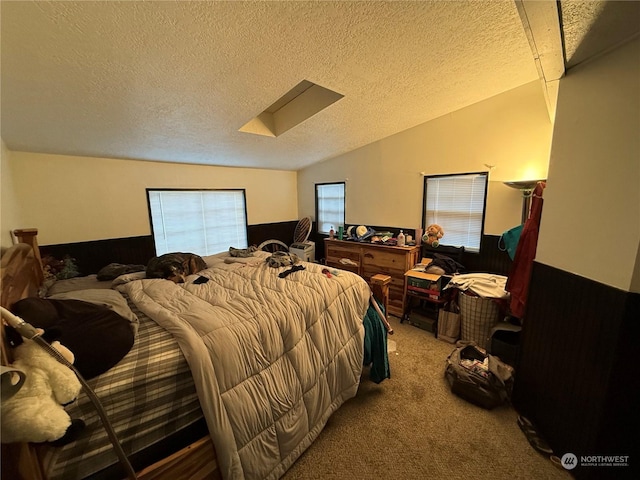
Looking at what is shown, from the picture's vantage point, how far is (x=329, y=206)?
449cm

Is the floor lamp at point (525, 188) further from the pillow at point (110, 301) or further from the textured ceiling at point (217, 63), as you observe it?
the pillow at point (110, 301)

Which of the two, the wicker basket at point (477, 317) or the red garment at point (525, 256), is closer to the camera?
the red garment at point (525, 256)

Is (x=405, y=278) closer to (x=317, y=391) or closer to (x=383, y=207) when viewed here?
(x=383, y=207)

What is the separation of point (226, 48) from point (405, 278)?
276 centimetres

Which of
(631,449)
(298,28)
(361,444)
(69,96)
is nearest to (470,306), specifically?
(631,449)

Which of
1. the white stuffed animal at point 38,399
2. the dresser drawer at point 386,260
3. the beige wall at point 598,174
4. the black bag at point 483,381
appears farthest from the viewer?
the dresser drawer at point 386,260

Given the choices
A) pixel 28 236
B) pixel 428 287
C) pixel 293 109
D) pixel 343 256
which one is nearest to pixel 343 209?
pixel 343 256

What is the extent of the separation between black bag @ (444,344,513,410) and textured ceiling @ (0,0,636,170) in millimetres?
2408

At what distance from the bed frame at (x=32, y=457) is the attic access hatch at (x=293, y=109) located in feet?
6.96

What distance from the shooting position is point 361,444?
5.05 feet

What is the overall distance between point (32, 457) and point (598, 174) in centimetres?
258

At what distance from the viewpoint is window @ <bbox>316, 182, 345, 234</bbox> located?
14.1 feet

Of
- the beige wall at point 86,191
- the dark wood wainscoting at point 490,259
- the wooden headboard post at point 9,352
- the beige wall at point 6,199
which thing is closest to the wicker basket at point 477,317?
the dark wood wainscoting at point 490,259

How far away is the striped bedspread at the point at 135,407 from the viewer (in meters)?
0.89
